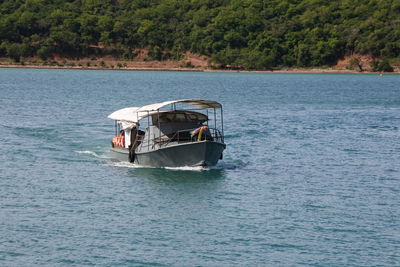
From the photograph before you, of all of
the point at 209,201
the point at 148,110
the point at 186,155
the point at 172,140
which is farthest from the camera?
the point at 148,110

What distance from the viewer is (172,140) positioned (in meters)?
37.7

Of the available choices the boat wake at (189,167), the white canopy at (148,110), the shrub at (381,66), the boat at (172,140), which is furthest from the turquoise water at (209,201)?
the shrub at (381,66)

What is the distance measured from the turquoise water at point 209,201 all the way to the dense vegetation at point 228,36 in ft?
412

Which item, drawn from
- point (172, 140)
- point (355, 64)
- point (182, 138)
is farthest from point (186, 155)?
point (355, 64)

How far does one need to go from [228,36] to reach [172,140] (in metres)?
153

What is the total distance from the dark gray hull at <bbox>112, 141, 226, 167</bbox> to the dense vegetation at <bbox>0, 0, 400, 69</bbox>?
145017 millimetres

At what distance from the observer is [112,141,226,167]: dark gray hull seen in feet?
119

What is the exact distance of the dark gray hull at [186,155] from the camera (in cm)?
3634

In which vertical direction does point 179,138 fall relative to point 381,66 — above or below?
above

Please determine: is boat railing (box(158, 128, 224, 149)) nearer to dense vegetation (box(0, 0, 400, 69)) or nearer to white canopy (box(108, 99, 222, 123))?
white canopy (box(108, 99, 222, 123))

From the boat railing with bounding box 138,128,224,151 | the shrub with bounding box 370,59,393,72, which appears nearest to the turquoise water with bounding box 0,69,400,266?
the boat railing with bounding box 138,128,224,151

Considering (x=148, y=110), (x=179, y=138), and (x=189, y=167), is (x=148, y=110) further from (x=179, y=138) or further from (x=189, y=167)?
(x=189, y=167)

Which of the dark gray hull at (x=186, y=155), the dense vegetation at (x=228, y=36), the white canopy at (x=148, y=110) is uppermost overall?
the dense vegetation at (x=228, y=36)

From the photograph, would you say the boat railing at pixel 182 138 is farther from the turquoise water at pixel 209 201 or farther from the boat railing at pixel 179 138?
the turquoise water at pixel 209 201
